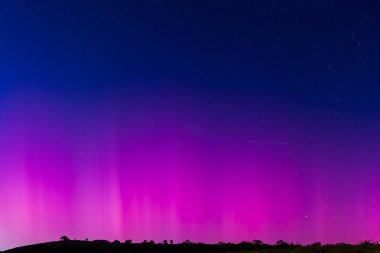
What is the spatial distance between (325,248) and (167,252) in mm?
6803

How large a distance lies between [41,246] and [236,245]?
901 cm

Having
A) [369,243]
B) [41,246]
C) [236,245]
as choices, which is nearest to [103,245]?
[41,246]

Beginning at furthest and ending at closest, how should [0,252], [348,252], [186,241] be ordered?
[186,241]
[0,252]
[348,252]

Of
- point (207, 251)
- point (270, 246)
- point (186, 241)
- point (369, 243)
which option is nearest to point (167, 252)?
point (207, 251)

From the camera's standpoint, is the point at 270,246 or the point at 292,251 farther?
the point at 270,246

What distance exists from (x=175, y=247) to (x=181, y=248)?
0.98 ft

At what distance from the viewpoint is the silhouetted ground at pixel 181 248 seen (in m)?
21.2

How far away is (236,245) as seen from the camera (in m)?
23.4

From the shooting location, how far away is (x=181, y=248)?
73.4ft

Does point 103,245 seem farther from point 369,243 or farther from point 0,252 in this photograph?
point 369,243

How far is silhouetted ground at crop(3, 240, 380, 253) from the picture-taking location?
21250mm

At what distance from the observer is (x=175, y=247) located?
2248 centimetres

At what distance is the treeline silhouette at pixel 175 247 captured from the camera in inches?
845

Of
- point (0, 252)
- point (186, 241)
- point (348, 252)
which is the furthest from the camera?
point (186, 241)
